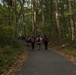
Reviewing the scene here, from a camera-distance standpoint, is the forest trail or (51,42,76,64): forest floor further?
(51,42,76,64): forest floor

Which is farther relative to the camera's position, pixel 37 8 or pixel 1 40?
pixel 37 8

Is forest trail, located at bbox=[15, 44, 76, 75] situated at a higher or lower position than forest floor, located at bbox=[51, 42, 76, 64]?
higher

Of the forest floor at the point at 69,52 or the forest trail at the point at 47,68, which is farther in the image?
the forest floor at the point at 69,52

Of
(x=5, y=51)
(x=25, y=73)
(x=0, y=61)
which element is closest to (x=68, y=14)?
(x=5, y=51)

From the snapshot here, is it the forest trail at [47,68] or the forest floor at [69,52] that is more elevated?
the forest trail at [47,68]

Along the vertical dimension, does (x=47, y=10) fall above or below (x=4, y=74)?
above

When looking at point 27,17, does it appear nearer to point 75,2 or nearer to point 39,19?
point 39,19

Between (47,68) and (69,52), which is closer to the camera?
(47,68)

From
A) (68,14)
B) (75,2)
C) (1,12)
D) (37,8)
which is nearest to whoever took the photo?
(1,12)

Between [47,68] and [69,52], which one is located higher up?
[47,68]

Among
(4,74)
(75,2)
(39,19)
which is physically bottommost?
(4,74)

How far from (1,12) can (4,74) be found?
391 inches

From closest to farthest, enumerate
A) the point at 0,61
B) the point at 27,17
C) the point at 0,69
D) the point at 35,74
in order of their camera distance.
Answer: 1. the point at 35,74
2. the point at 0,69
3. the point at 0,61
4. the point at 27,17

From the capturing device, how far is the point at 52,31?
46.8 meters
